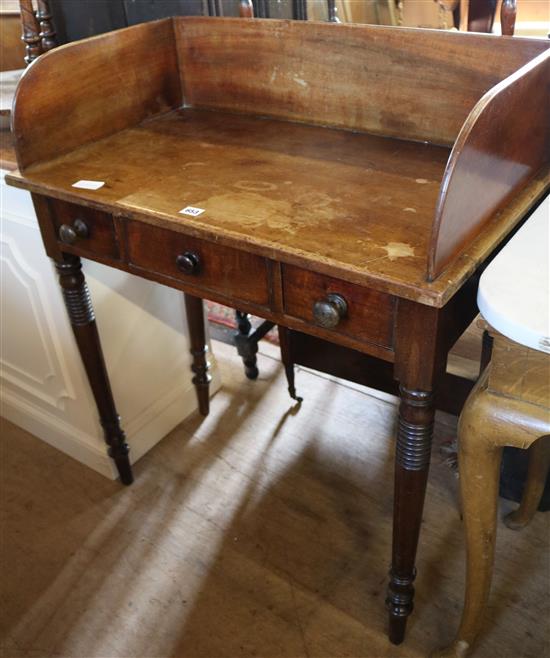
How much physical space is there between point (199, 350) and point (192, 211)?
35.0 inches

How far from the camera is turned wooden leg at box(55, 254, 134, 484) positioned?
4.66 feet

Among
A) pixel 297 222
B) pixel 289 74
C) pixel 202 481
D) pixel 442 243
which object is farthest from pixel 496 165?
pixel 202 481

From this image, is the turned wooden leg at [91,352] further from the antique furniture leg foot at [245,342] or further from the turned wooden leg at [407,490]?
the turned wooden leg at [407,490]

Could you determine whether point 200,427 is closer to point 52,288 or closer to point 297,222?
point 52,288

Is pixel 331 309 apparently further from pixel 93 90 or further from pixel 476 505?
pixel 93 90

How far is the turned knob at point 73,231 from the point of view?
4.17 ft

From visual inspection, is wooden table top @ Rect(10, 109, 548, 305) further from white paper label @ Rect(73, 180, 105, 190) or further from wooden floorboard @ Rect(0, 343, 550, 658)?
wooden floorboard @ Rect(0, 343, 550, 658)

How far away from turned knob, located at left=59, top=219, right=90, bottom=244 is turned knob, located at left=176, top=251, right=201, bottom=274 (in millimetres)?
243

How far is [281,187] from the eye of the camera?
1.16 m

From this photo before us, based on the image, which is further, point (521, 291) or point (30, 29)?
point (30, 29)

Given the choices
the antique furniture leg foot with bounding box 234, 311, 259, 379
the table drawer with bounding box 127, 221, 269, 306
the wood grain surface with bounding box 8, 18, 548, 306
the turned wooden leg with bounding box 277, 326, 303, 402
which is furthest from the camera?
the antique furniture leg foot with bounding box 234, 311, 259, 379

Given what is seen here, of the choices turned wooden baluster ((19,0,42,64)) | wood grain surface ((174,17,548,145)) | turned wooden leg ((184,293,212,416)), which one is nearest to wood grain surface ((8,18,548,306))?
wood grain surface ((174,17,548,145))

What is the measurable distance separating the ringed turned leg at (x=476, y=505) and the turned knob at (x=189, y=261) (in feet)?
1.64

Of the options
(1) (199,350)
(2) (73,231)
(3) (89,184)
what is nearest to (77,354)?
(1) (199,350)
